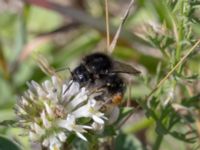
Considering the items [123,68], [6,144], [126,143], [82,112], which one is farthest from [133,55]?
[82,112]

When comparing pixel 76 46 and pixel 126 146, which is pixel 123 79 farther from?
pixel 76 46

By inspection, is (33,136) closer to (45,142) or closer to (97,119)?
(45,142)

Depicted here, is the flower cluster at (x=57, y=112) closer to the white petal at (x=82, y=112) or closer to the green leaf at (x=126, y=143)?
the white petal at (x=82, y=112)

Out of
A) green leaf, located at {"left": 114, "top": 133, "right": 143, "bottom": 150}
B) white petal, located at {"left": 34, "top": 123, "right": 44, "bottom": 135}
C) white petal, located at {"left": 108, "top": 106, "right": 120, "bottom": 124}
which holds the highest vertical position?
white petal, located at {"left": 34, "top": 123, "right": 44, "bottom": 135}

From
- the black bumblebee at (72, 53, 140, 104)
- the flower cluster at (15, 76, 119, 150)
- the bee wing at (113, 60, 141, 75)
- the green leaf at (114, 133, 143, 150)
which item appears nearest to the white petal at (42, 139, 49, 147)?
the flower cluster at (15, 76, 119, 150)

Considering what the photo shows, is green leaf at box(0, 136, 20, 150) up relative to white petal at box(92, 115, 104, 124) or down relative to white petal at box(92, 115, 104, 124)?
down

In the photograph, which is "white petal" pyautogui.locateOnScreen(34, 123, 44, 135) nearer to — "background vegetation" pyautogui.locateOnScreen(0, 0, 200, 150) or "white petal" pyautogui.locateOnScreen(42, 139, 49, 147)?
"white petal" pyautogui.locateOnScreen(42, 139, 49, 147)
